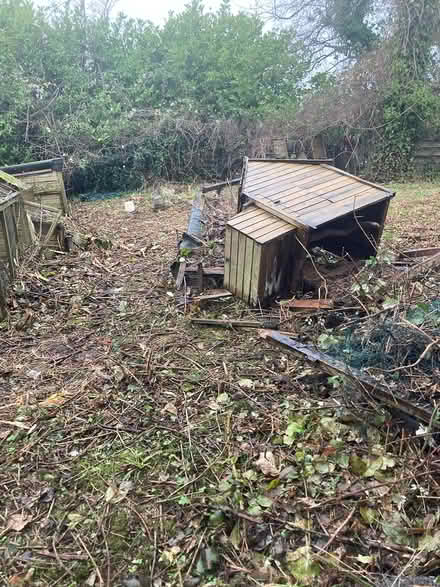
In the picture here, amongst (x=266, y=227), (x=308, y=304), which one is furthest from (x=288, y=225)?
(x=308, y=304)

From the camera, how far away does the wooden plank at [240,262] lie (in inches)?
169

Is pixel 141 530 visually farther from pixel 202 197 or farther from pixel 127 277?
pixel 202 197

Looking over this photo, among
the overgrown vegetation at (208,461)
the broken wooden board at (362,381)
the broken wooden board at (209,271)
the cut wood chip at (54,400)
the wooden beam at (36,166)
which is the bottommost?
the cut wood chip at (54,400)

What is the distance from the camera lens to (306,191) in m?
4.98

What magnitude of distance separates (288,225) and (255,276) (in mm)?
623

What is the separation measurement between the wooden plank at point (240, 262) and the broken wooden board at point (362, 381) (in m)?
1.28

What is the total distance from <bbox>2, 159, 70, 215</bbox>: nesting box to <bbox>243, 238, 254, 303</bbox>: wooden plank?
442 cm

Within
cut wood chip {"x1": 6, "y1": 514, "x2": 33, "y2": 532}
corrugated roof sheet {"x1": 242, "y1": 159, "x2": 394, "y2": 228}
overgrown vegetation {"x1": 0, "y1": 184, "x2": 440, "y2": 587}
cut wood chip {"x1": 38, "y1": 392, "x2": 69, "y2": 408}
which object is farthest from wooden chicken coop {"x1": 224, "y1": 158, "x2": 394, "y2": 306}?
cut wood chip {"x1": 6, "y1": 514, "x2": 33, "y2": 532}

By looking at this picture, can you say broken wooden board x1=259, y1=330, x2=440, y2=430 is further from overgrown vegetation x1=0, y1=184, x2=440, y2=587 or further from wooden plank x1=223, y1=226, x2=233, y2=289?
wooden plank x1=223, y1=226, x2=233, y2=289

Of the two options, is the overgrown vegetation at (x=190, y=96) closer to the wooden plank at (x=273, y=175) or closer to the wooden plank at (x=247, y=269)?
the wooden plank at (x=273, y=175)

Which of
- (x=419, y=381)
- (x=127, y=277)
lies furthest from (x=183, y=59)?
(x=419, y=381)

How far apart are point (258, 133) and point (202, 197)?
5.39 meters

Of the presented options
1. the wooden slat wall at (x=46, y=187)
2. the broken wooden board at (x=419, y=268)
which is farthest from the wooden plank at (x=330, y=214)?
the wooden slat wall at (x=46, y=187)

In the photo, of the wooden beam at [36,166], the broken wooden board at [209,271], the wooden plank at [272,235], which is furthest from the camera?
the wooden beam at [36,166]
